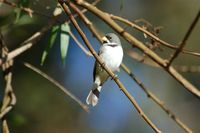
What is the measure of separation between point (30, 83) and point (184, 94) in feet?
7.77

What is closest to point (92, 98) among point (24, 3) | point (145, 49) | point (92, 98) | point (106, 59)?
point (92, 98)

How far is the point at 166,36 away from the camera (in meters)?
8.01

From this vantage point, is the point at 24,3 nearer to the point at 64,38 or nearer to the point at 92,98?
the point at 64,38

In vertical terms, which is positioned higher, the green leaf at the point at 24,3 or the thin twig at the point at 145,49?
the thin twig at the point at 145,49

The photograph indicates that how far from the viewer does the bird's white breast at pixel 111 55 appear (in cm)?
330

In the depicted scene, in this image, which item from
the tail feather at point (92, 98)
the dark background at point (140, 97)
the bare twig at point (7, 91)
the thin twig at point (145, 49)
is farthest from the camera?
the dark background at point (140, 97)

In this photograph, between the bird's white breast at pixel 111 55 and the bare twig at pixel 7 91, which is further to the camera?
the bird's white breast at pixel 111 55

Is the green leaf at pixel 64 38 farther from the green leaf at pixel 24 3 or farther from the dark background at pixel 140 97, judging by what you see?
the dark background at pixel 140 97

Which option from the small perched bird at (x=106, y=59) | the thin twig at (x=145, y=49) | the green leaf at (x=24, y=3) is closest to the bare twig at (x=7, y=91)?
the green leaf at (x=24, y=3)

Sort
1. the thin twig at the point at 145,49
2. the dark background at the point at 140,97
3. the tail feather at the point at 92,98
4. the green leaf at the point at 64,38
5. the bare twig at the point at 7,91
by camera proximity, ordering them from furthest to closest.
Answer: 1. the dark background at the point at 140,97
2. the tail feather at the point at 92,98
3. the green leaf at the point at 64,38
4. the bare twig at the point at 7,91
5. the thin twig at the point at 145,49

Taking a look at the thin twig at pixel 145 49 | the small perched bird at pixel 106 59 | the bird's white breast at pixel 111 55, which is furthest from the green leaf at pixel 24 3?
the thin twig at pixel 145 49

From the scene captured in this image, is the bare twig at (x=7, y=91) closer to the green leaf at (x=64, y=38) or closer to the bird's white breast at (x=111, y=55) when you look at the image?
the green leaf at (x=64, y=38)

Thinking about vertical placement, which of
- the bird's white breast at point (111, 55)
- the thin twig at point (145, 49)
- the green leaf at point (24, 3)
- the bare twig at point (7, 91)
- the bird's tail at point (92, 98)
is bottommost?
the bird's tail at point (92, 98)

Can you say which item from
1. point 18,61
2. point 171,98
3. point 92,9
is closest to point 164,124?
point 171,98
